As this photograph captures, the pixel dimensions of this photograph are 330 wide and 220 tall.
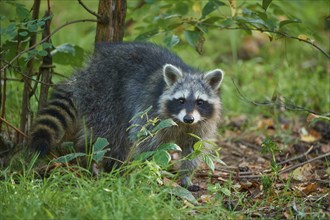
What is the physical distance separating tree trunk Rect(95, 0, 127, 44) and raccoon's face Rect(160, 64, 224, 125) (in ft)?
2.04

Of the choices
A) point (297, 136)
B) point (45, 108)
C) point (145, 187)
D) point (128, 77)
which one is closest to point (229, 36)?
point (297, 136)

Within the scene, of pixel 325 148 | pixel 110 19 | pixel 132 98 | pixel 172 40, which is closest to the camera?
pixel 172 40

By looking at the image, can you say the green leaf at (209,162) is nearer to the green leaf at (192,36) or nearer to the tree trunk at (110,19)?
the green leaf at (192,36)

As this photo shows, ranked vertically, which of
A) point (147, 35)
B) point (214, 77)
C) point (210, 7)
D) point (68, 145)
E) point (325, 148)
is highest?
point (210, 7)

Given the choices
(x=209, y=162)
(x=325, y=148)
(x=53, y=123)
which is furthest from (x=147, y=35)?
(x=325, y=148)

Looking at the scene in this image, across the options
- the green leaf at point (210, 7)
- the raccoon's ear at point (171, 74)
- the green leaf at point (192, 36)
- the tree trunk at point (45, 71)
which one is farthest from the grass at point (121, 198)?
the green leaf at point (210, 7)

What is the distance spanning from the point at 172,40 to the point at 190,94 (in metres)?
0.53

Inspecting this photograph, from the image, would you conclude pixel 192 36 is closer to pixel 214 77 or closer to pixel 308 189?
pixel 214 77

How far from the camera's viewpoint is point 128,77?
568 cm

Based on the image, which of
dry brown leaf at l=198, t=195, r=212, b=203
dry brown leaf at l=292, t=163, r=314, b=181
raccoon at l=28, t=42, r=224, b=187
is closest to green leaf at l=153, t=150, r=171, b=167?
dry brown leaf at l=198, t=195, r=212, b=203

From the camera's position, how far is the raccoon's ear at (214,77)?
547 cm

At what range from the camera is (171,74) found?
541 centimetres

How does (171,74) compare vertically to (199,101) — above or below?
above

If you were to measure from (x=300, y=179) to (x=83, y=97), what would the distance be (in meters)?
1.97
